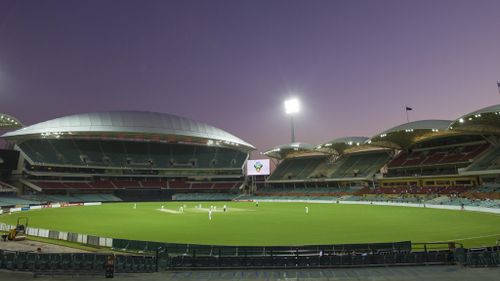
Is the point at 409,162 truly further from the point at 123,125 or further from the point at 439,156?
the point at 123,125

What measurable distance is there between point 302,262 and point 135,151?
92.7 meters

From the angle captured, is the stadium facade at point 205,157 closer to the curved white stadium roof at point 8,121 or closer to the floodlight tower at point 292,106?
the curved white stadium roof at point 8,121

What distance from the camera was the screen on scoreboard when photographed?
97.6 metres

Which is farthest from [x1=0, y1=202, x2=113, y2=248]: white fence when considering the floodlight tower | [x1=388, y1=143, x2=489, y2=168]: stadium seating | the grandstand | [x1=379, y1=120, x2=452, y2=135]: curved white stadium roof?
Answer: the floodlight tower

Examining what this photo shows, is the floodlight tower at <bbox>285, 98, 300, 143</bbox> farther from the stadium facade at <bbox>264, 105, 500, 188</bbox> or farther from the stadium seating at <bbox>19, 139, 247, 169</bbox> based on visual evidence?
the stadium seating at <bbox>19, 139, 247, 169</bbox>

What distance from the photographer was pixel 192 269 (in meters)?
14.2

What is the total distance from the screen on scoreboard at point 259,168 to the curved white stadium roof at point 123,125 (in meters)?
11.4

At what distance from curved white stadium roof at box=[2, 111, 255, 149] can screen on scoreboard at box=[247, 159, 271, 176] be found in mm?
11354

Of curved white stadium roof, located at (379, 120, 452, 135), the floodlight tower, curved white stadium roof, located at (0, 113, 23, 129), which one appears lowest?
curved white stadium roof, located at (379, 120, 452, 135)

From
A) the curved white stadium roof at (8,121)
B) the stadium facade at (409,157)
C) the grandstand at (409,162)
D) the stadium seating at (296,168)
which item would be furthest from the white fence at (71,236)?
the stadium seating at (296,168)

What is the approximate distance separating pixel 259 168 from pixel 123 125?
40472mm

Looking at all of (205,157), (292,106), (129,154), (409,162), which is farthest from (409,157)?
(129,154)

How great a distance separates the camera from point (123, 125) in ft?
276

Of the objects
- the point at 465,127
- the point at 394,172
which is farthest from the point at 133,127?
the point at 465,127
